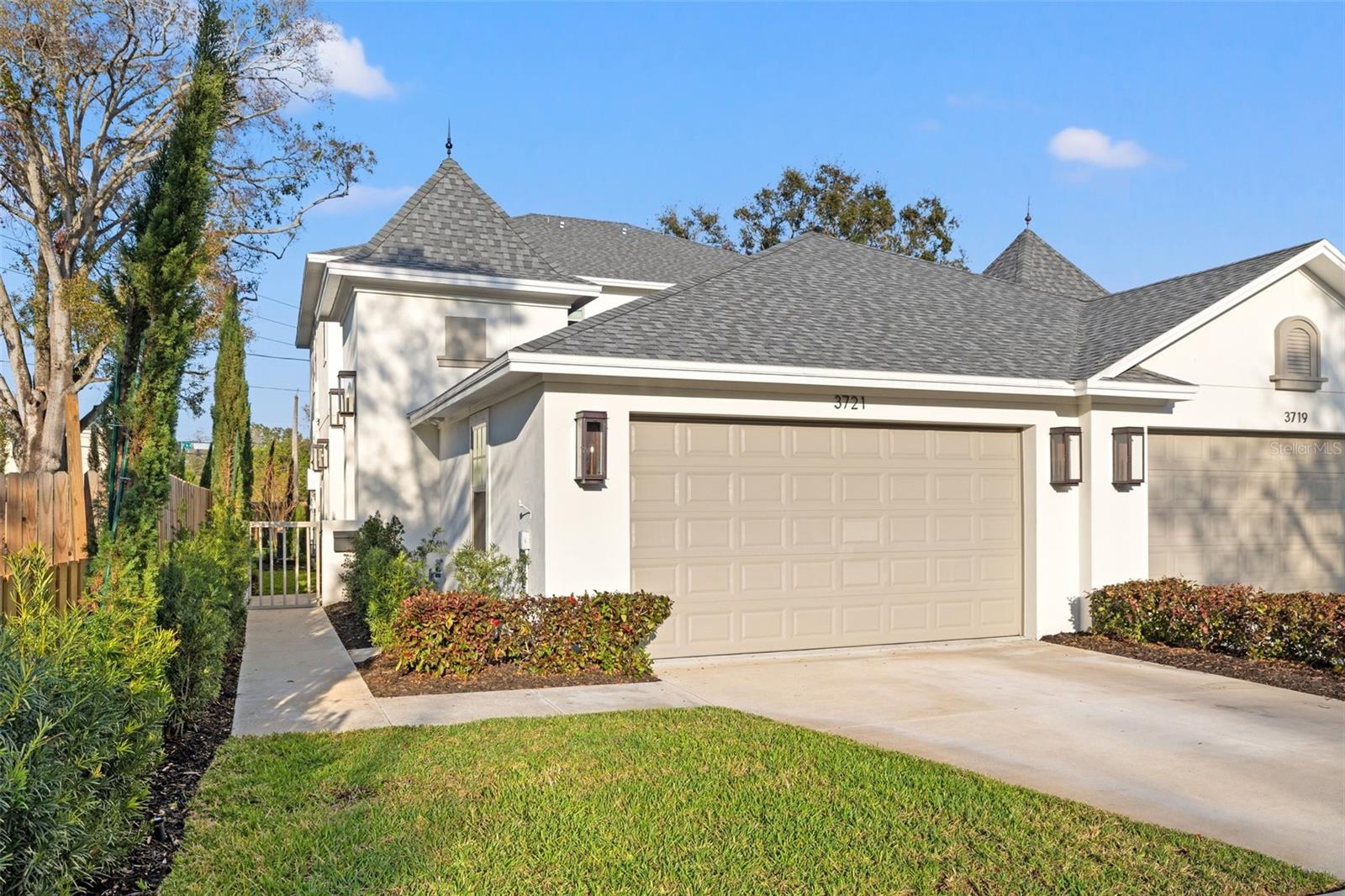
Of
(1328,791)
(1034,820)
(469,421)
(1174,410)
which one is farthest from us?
(469,421)

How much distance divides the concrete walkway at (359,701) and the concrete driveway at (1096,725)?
85 centimetres

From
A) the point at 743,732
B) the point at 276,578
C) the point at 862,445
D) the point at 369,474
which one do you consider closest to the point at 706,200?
the point at 276,578

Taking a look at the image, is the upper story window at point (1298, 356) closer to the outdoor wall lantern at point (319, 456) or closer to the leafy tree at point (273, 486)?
the outdoor wall lantern at point (319, 456)

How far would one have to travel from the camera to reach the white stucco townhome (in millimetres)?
10484

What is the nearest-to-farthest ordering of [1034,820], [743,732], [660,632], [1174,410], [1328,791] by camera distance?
[1034,820] < [1328,791] < [743,732] < [660,632] < [1174,410]

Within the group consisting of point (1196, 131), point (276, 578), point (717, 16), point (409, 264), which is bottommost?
point (276, 578)

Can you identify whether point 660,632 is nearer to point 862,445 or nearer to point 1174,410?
point 862,445

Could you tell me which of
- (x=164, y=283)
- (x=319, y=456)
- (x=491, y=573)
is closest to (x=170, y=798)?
(x=164, y=283)

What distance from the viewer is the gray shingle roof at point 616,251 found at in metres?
20.8

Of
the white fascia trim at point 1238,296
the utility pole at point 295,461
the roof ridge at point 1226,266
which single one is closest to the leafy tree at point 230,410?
the utility pole at point 295,461

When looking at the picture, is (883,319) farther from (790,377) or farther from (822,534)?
(822,534)

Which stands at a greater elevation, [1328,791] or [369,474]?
[369,474]

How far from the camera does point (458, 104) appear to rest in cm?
1551

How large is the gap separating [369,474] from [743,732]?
1048 cm
